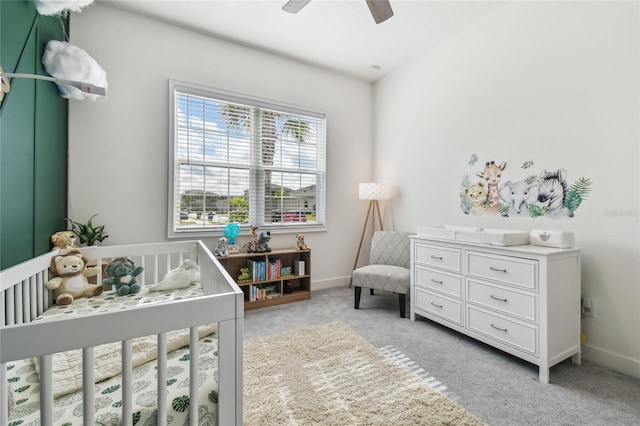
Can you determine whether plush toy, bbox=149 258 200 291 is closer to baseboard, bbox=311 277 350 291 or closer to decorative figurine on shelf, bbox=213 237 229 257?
decorative figurine on shelf, bbox=213 237 229 257

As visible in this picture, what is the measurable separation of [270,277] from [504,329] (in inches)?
81.9

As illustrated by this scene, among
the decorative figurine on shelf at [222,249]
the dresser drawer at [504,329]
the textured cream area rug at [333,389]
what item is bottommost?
the textured cream area rug at [333,389]

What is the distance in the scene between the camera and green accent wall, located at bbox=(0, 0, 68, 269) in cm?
152

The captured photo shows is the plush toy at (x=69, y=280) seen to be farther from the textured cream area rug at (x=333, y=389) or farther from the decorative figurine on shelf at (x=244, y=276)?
the decorative figurine on shelf at (x=244, y=276)

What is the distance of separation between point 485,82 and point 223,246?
2.89 meters

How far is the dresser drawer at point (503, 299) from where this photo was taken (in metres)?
1.74

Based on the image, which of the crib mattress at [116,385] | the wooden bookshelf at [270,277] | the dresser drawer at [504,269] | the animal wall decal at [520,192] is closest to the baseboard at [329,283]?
the wooden bookshelf at [270,277]

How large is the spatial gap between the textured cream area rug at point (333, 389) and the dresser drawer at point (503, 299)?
0.75 m

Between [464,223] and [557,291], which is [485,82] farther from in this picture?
[557,291]

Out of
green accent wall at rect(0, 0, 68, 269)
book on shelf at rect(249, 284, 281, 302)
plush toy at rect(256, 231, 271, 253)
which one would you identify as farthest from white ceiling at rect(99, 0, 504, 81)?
book on shelf at rect(249, 284, 281, 302)

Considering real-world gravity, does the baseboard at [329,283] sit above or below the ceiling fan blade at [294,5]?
below

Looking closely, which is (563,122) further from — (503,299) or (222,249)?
(222,249)

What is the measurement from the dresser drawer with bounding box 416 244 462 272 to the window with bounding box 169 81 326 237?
139cm

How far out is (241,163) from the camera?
307cm
